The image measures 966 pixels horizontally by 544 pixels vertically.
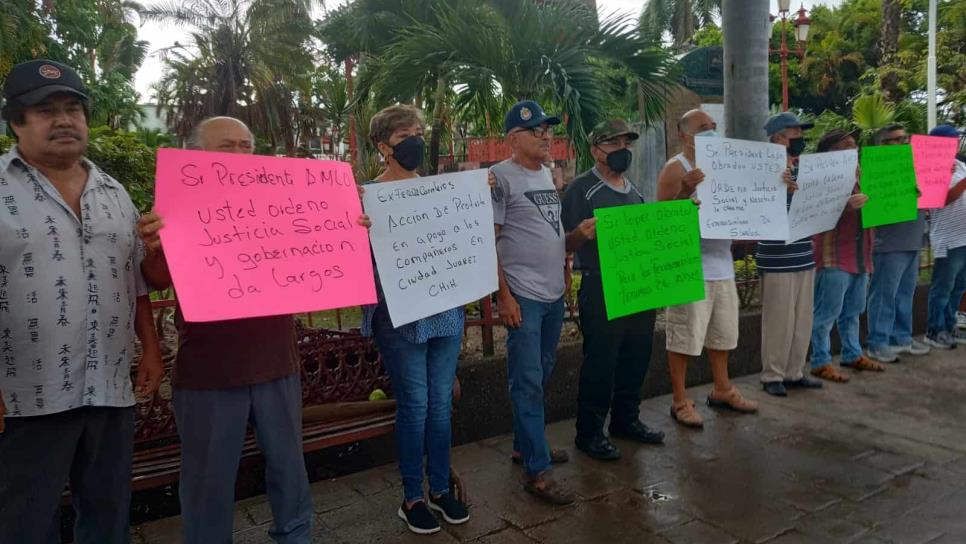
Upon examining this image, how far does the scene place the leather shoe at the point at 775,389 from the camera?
489cm

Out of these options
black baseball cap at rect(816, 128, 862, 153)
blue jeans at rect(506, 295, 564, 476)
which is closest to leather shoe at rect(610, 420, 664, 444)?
blue jeans at rect(506, 295, 564, 476)

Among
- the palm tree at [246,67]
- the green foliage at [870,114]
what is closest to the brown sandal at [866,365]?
the green foliage at [870,114]

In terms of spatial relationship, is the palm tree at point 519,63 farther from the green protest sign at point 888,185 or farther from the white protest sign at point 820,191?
the green protest sign at point 888,185

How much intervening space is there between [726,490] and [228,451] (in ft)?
7.57

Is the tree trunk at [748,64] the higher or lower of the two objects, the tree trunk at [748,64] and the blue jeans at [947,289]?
the higher

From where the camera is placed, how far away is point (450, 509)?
312 cm

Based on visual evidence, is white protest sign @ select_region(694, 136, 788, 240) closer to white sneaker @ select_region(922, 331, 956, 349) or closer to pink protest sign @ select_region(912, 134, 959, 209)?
pink protest sign @ select_region(912, 134, 959, 209)

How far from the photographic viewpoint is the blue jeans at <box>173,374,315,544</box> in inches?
91.7

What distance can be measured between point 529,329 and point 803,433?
201 cm

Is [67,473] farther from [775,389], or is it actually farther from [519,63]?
[775,389]

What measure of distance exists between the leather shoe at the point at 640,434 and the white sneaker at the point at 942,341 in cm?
359

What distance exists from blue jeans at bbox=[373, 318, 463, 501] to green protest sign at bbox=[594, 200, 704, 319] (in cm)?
95

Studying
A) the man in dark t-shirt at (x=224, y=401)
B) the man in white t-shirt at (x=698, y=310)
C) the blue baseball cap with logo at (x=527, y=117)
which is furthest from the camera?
the man in white t-shirt at (x=698, y=310)

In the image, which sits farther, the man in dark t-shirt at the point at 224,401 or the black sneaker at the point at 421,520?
the black sneaker at the point at 421,520
